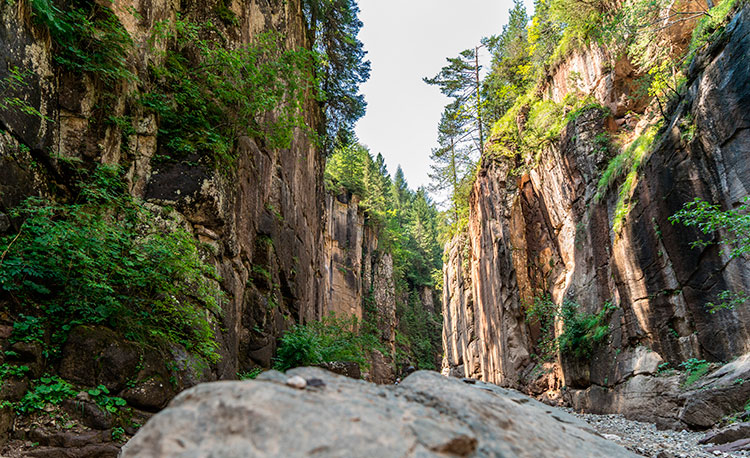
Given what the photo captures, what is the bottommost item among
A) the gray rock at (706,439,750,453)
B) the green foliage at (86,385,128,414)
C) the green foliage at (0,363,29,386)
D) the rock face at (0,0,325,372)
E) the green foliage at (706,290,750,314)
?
the gray rock at (706,439,750,453)

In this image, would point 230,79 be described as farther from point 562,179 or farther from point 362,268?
point 362,268

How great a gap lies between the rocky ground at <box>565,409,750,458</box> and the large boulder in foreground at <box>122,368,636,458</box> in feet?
8.83

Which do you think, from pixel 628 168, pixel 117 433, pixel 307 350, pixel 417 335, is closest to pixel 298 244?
pixel 307 350

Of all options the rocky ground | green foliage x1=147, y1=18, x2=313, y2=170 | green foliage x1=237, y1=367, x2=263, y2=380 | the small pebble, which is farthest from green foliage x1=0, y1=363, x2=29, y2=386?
the rocky ground

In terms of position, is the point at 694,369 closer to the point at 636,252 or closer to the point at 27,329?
the point at 636,252

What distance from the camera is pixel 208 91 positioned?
810 centimetres

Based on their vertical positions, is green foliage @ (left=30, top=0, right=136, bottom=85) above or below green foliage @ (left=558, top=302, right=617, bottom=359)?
above

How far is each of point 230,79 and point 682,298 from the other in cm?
1129

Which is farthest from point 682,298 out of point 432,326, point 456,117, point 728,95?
point 432,326

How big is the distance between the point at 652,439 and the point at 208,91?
34.6 feet

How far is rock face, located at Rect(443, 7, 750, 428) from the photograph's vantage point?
28.7 ft

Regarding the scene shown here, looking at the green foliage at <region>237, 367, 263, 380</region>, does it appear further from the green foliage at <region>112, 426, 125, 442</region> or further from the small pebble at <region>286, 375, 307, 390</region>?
the small pebble at <region>286, 375, 307, 390</region>

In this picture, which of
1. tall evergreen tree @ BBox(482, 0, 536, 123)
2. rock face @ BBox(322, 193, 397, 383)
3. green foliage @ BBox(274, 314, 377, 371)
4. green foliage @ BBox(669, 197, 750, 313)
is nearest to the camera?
→ green foliage @ BBox(669, 197, 750, 313)

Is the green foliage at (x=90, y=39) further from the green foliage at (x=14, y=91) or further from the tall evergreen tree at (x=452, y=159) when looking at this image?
the tall evergreen tree at (x=452, y=159)
